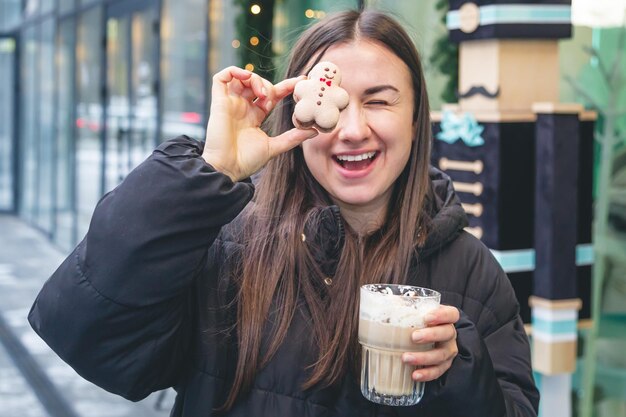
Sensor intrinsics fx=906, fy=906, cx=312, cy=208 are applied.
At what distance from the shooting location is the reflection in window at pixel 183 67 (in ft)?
21.0

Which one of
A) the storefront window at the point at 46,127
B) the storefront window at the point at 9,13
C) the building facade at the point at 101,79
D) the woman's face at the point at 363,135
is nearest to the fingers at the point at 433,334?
the woman's face at the point at 363,135

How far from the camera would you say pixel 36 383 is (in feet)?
19.4

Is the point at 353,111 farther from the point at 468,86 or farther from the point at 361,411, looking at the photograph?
the point at 468,86

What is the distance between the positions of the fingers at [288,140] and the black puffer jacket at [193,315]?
3.9 inches

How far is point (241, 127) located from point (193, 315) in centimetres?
35

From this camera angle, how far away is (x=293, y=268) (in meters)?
1.69

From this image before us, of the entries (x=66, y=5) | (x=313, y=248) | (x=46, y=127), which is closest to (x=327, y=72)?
(x=313, y=248)

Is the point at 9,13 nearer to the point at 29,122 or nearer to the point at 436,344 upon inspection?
the point at 29,122

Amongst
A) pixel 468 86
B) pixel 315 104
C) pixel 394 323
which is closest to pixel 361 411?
pixel 394 323

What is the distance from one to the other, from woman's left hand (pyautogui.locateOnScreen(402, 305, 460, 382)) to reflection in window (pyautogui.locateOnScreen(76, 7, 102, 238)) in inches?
336

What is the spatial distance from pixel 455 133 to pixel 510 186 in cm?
31

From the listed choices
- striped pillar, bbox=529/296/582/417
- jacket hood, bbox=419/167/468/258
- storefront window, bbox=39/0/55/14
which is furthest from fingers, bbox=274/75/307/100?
storefront window, bbox=39/0/55/14

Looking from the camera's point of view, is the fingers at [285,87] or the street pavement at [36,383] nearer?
the fingers at [285,87]

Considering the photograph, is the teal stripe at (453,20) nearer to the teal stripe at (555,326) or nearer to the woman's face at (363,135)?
the teal stripe at (555,326)
